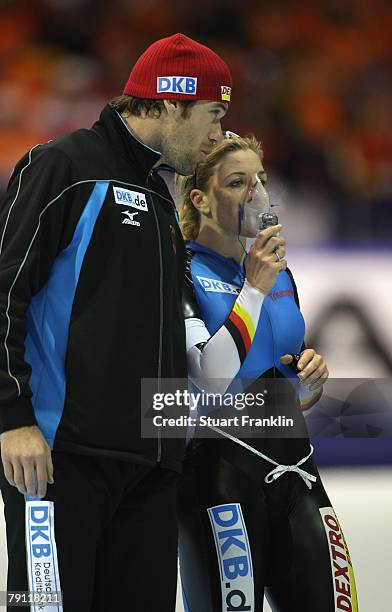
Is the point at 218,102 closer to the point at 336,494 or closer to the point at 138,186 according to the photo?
the point at 138,186

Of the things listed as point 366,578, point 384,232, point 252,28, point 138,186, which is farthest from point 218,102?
point 252,28

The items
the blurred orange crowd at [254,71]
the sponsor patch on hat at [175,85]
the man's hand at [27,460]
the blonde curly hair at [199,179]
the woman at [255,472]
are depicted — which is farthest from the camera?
the blurred orange crowd at [254,71]

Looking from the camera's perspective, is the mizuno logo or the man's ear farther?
the man's ear

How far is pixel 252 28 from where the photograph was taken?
18.3ft

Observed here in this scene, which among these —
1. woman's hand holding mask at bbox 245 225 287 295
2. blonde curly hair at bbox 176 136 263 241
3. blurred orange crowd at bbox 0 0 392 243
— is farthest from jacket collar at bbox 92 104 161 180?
blurred orange crowd at bbox 0 0 392 243

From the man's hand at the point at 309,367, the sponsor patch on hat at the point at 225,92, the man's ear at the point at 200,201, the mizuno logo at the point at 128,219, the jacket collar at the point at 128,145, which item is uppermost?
the sponsor patch on hat at the point at 225,92

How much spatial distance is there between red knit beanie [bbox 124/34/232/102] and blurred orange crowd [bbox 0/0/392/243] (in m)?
3.23

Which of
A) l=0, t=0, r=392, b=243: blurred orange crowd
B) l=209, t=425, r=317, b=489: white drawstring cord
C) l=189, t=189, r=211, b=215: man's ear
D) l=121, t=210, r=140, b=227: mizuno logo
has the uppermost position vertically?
l=0, t=0, r=392, b=243: blurred orange crowd

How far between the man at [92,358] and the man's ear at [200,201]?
44 cm

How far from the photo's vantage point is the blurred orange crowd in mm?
5449

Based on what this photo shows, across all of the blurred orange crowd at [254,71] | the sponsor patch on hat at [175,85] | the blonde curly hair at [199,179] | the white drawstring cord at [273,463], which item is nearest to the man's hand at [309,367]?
the white drawstring cord at [273,463]

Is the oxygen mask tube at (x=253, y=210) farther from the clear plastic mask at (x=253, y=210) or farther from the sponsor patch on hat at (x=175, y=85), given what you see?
the sponsor patch on hat at (x=175, y=85)

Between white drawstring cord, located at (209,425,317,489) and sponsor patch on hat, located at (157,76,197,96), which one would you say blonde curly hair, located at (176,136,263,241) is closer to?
sponsor patch on hat, located at (157,76,197,96)

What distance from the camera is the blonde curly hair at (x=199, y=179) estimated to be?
2549mm
